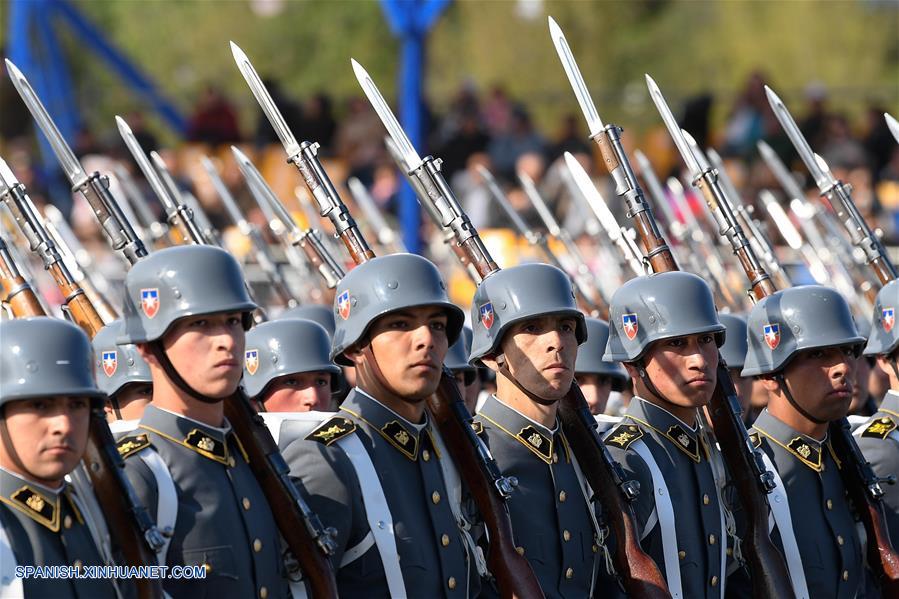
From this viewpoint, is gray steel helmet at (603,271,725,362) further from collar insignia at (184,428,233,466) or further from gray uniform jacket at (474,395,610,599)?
collar insignia at (184,428,233,466)

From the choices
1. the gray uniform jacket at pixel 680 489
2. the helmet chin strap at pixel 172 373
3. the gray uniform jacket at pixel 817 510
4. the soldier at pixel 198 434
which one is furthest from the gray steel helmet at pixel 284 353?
the gray uniform jacket at pixel 817 510

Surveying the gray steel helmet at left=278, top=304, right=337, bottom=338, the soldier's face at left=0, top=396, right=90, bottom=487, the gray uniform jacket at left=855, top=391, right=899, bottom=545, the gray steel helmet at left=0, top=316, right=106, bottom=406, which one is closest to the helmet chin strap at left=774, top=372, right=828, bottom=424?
the gray uniform jacket at left=855, top=391, right=899, bottom=545

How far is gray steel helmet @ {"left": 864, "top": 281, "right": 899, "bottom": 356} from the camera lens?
27.9 ft

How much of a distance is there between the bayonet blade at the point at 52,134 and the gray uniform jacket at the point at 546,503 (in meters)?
1.88

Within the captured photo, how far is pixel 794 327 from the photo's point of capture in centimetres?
786

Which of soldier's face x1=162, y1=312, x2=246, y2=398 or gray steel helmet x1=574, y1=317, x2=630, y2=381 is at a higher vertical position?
gray steel helmet x1=574, y1=317, x2=630, y2=381

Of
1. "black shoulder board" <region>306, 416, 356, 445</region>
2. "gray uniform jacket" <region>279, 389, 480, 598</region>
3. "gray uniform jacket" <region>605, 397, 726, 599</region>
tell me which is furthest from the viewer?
"gray uniform jacket" <region>605, 397, 726, 599</region>

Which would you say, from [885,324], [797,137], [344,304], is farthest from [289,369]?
[797,137]

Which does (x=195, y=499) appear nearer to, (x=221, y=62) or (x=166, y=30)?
(x=221, y=62)

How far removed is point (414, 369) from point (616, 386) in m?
3.37

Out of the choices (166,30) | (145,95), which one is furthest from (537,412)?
(166,30)

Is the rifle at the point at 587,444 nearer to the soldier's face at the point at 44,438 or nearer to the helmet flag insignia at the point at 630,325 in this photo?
the helmet flag insignia at the point at 630,325

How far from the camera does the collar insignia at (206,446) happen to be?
19.2 ft

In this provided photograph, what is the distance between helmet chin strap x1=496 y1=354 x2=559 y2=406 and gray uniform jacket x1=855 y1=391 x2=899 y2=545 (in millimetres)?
1988
